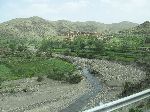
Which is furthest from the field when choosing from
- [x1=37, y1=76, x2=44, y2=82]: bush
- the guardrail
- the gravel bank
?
the guardrail

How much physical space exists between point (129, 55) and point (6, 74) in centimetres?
3832

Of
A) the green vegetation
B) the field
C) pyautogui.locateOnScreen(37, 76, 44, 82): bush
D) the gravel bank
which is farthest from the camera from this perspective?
the field

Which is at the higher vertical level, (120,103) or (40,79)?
(120,103)

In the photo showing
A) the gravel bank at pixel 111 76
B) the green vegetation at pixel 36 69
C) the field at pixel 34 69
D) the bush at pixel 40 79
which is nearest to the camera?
the gravel bank at pixel 111 76

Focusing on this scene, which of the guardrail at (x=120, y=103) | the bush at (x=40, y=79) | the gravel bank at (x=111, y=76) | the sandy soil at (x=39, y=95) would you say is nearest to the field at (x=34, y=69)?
the bush at (x=40, y=79)

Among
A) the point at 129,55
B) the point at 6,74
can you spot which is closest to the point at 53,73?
the point at 6,74

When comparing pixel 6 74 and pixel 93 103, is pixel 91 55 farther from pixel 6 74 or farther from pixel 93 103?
pixel 93 103

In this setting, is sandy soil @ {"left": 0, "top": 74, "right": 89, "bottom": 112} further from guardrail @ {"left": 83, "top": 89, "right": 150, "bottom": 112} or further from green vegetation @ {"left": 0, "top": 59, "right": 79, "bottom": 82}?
guardrail @ {"left": 83, "top": 89, "right": 150, "bottom": 112}

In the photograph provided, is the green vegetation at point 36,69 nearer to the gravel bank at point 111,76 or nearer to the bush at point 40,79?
the bush at point 40,79

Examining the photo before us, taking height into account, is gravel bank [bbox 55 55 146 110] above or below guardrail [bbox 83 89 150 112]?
below

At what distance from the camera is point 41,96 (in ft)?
165

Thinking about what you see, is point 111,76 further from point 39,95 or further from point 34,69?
point 39,95

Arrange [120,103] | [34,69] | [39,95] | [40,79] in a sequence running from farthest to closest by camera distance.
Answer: [34,69] < [40,79] < [39,95] < [120,103]

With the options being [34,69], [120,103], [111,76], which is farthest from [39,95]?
[120,103]
